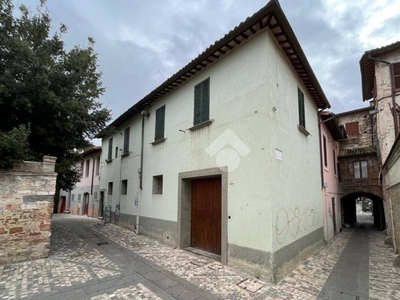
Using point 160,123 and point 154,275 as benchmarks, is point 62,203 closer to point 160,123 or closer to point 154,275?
point 160,123

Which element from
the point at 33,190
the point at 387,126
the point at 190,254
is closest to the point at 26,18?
the point at 33,190

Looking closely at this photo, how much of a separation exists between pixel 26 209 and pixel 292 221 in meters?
7.13

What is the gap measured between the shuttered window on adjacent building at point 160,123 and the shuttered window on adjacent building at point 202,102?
2081mm

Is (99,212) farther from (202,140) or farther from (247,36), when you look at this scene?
(247,36)

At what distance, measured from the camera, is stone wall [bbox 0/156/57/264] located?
5645 millimetres

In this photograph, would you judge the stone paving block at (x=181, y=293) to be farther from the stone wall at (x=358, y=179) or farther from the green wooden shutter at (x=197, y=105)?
the stone wall at (x=358, y=179)

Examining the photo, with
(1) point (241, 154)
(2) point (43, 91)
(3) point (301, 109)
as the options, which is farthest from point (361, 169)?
(2) point (43, 91)

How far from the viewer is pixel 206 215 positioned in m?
7.11

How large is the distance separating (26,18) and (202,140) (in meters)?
7.12

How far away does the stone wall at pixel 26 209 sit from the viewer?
5.64 meters

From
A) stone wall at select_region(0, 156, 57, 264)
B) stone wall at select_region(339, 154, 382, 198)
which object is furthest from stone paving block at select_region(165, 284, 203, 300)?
stone wall at select_region(339, 154, 382, 198)

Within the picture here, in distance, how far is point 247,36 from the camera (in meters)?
5.89

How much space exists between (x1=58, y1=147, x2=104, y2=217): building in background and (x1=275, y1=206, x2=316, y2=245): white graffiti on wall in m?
13.5

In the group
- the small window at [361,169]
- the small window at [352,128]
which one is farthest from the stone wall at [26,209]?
the small window at [352,128]
